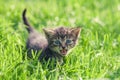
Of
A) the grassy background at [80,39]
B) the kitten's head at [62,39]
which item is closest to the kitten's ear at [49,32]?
the kitten's head at [62,39]

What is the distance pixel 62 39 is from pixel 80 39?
92 centimetres

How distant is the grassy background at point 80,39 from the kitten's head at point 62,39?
0.62 feet

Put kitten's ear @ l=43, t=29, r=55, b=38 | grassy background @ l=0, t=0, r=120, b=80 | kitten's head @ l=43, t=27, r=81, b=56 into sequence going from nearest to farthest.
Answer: grassy background @ l=0, t=0, r=120, b=80 < kitten's head @ l=43, t=27, r=81, b=56 < kitten's ear @ l=43, t=29, r=55, b=38

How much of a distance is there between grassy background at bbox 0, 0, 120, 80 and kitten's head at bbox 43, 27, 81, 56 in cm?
19

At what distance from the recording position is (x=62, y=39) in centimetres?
580

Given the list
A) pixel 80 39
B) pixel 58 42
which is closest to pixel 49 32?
pixel 58 42

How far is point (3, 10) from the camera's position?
27.9 ft

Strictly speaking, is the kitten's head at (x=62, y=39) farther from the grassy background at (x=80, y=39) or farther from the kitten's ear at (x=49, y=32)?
the grassy background at (x=80, y=39)

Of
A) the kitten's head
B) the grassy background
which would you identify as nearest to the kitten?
the kitten's head

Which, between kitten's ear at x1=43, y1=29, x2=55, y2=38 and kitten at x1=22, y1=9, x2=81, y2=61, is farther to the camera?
kitten's ear at x1=43, y1=29, x2=55, y2=38

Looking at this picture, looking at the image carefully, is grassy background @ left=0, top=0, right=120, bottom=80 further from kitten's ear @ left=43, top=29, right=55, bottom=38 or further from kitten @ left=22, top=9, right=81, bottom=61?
kitten's ear @ left=43, top=29, right=55, bottom=38

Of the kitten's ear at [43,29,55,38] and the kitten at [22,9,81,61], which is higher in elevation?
the kitten's ear at [43,29,55,38]

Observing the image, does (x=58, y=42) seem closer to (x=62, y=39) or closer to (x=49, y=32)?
(x=62, y=39)

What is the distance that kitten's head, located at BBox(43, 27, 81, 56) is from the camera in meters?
5.75
